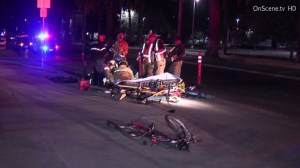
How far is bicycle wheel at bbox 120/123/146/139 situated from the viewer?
932cm

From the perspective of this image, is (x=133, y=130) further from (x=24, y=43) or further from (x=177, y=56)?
(x=24, y=43)

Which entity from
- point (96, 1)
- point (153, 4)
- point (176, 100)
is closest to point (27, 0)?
point (153, 4)

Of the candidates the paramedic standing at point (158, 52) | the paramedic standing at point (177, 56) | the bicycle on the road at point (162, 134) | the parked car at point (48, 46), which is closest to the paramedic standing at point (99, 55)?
the paramedic standing at point (158, 52)

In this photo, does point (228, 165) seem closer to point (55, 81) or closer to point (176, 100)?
point (176, 100)

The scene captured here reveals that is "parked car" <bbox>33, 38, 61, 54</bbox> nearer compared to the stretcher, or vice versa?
the stretcher

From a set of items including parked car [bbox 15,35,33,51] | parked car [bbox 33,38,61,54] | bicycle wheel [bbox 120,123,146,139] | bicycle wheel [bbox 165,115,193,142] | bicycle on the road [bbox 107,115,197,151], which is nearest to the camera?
bicycle on the road [bbox 107,115,197,151]

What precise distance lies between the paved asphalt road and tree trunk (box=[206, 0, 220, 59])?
24645 millimetres

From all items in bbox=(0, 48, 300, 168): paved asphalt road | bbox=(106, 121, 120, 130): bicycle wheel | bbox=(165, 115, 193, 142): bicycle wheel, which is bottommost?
bbox=(0, 48, 300, 168): paved asphalt road

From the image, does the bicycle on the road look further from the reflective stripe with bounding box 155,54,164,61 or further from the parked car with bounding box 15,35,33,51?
the parked car with bounding box 15,35,33,51

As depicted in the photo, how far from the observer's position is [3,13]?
88312mm

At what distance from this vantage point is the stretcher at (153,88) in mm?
13602

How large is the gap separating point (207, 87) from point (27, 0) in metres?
64.3

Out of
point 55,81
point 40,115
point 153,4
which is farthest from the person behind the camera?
point 153,4

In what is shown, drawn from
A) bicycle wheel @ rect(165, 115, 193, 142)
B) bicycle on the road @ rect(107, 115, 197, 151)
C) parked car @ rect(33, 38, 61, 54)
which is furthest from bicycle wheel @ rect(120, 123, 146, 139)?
parked car @ rect(33, 38, 61, 54)
